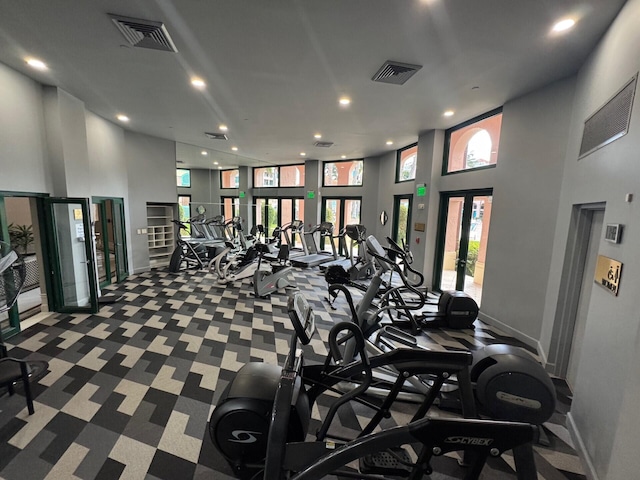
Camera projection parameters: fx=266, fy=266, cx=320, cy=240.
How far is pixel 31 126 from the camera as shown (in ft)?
12.8

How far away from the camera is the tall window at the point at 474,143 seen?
15.5ft

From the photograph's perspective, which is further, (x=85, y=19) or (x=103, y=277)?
(x=103, y=277)

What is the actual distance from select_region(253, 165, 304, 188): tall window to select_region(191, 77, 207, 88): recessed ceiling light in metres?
7.11

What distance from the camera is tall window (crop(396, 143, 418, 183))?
24.5 ft

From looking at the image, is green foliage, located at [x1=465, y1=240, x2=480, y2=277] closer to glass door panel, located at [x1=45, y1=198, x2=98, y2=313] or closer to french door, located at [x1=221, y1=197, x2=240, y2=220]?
glass door panel, located at [x1=45, y1=198, x2=98, y2=313]

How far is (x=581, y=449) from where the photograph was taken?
6.77 feet

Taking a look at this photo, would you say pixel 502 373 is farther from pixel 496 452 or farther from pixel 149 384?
pixel 149 384

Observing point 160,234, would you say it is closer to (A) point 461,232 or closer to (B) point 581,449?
(A) point 461,232

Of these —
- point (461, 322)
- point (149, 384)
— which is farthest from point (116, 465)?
point (461, 322)

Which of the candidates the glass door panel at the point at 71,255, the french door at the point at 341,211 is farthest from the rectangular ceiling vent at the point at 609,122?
the french door at the point at 341,211

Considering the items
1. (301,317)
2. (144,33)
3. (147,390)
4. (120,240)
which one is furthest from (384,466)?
(120,240)

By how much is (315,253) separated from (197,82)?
6.71 m

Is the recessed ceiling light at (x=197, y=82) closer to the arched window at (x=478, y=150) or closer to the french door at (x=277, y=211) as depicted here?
the arched window at (x=478, y=150)

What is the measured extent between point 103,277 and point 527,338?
323 inches
